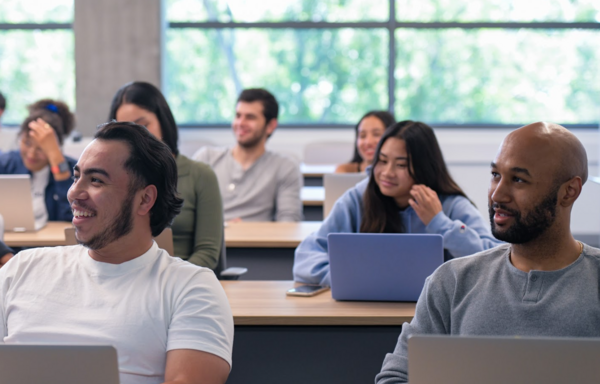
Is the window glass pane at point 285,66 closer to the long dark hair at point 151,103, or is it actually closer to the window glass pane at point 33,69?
the window glass pane at point 33,69

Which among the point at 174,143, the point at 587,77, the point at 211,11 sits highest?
the point at 211,11

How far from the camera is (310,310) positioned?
6.59ft

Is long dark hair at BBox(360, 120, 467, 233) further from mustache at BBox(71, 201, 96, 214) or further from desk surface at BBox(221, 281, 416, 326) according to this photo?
mustache at BBox(71, 201, 96, 214)

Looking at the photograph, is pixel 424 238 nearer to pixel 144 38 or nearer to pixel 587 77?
pixel 144 38

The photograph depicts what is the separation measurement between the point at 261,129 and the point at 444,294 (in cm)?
280

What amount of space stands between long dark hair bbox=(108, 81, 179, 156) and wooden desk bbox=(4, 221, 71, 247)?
650mm

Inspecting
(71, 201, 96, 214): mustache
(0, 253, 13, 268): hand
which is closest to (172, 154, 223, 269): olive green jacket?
(0, 253, 13, 268): hand

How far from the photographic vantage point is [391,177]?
2.50 metres

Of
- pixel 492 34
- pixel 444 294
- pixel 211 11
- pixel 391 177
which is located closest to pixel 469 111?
pixel 492 34

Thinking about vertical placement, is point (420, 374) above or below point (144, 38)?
below

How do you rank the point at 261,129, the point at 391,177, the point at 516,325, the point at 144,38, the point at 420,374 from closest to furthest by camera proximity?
the point at 420,374, the point at 516,325, the point at 391,177, the point at 261,129, the point at 144,38

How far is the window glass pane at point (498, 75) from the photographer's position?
651 cm

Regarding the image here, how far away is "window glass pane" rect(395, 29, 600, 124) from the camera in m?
6.51

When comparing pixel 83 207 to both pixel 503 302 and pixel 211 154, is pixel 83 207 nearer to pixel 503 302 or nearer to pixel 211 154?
pixel 503 302
